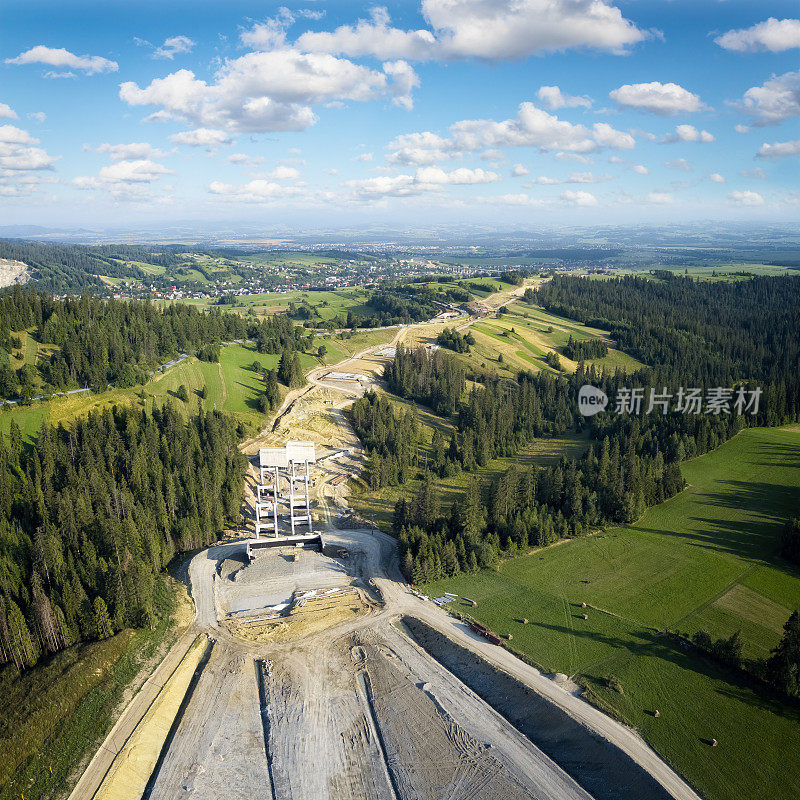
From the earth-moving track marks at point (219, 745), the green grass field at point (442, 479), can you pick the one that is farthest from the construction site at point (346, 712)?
the green grass field at point (442, 479)

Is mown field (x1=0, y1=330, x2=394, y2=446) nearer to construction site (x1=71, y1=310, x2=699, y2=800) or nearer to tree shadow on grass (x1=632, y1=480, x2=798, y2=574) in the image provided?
construction site (x1=71, y1=310, x2=699, y2=800)

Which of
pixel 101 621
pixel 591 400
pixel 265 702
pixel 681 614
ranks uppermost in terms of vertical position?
pixel 591 400

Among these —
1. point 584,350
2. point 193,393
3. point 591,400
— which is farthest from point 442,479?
point 584,350

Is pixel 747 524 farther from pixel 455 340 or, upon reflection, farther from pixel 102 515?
pixel 455 340

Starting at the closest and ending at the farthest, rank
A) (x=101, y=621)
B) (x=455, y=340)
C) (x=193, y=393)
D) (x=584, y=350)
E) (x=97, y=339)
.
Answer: (x=101, y=621) < (x=97, y=339) < (x=193, y=393) < (x=455, y=340) < (x=584, y=350)

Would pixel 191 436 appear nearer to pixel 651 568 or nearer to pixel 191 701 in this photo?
pixel 191 701

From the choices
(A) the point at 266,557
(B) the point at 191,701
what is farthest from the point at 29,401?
(B) the point at 191,701
